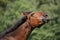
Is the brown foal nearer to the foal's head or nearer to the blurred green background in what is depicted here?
the foal's head

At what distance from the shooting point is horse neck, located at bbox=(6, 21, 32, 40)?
20.2ft

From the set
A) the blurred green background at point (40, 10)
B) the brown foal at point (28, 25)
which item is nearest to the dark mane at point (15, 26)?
the brown foal at point (28, 25)

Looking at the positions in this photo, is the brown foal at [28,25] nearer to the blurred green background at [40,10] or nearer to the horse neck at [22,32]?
the horse neck at [22,32]

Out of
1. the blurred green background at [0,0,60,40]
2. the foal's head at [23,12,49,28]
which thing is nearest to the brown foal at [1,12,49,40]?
the foal's head at [23,12,49,28]

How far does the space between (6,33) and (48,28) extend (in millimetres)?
5378

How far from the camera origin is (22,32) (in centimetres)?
620

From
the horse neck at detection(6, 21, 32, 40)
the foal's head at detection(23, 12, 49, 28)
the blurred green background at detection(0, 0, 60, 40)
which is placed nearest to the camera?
the foal's head at detection(23, 12, 49, 28)

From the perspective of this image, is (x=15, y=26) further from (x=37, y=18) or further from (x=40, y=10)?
(x=40, y=10)

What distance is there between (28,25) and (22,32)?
0.17 meters

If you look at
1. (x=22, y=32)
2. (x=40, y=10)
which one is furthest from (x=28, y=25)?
(x=40, y=10)

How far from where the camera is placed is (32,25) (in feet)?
20.0

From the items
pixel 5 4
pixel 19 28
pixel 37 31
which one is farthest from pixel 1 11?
pixel 19 28

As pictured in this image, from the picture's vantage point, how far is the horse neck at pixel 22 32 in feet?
20.2

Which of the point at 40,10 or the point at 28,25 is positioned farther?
the point at 40,10
